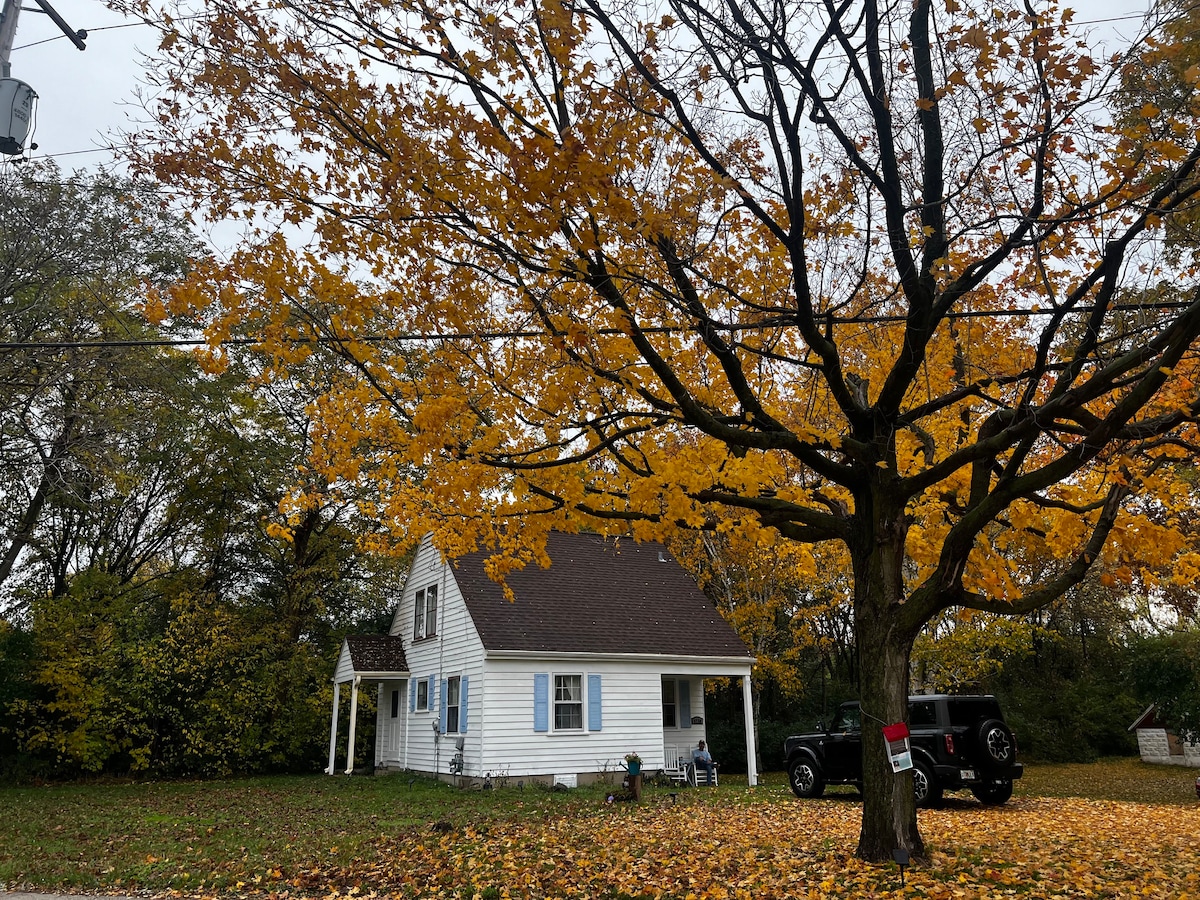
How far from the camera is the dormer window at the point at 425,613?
828 inches

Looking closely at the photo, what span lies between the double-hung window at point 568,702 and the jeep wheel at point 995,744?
28.3 ft

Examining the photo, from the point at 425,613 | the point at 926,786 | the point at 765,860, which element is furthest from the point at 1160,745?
the point at 765,860

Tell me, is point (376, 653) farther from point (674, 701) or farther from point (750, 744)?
point (750, 744)

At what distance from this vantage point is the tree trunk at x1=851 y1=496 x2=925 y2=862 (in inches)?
276

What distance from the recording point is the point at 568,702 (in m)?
18.2

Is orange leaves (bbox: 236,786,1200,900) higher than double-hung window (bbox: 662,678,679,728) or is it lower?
lower

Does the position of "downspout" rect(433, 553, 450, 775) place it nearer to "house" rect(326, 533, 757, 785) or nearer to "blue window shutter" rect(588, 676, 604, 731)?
"house" rect(326, 533, 757, 785)

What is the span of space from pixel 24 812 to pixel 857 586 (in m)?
14.7

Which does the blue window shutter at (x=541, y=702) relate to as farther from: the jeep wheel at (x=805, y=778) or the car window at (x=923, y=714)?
the car window at (x=923, y=714)

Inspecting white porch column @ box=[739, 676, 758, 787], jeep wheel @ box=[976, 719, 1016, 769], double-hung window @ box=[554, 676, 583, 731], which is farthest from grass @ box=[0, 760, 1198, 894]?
double-hung window @ box=[554, 676, 583, 731]

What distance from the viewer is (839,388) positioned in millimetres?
7496

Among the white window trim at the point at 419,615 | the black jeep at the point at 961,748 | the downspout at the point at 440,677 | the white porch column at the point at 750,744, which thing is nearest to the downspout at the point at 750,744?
the white porch column at the point at 750,744

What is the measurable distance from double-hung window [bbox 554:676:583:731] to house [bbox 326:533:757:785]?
23 millimetres

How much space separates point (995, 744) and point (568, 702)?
8.92 metres
